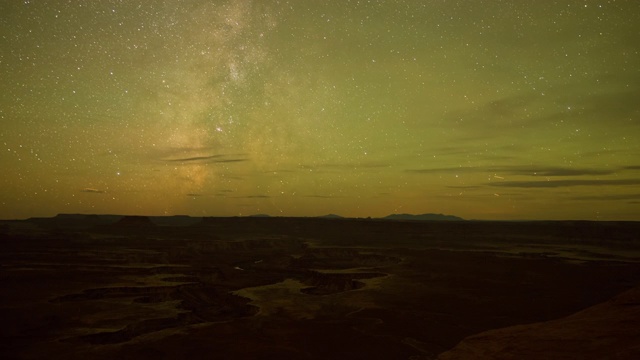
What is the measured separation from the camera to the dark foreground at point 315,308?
425 inches

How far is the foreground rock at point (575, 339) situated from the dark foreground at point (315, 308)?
40 millimetres

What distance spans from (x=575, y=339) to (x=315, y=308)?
19751 millimetres

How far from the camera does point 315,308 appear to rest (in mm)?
27203

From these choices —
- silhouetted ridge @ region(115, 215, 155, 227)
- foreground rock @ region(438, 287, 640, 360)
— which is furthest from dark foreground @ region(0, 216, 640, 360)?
silhouetted ridge @ region(115, 215, 155, 227)

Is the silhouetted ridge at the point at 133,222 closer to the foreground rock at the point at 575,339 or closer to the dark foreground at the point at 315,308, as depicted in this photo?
the dark foreground at the point at 315,308

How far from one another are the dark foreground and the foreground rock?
40mm

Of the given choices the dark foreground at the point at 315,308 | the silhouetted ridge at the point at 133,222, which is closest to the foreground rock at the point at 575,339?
the dark foreground at the point at 315,308

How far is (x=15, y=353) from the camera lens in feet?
59.0

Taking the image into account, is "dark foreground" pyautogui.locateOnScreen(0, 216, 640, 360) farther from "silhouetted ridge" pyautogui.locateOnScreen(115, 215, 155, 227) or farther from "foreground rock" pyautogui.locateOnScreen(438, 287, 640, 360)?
"silhouetted ridge" pyautogui.locateOnScreen(115, 215, 155, 227)

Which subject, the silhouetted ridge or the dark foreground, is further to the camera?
the silhouetted ridge

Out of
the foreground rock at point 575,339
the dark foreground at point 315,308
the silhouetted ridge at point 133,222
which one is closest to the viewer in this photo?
the foreground rock at point 575,339

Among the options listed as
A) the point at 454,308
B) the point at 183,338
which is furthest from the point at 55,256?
the point at 454,308

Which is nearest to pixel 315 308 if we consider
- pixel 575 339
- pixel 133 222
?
pixel 575 339

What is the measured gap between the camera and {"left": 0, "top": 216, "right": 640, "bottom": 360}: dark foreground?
10797 mm
